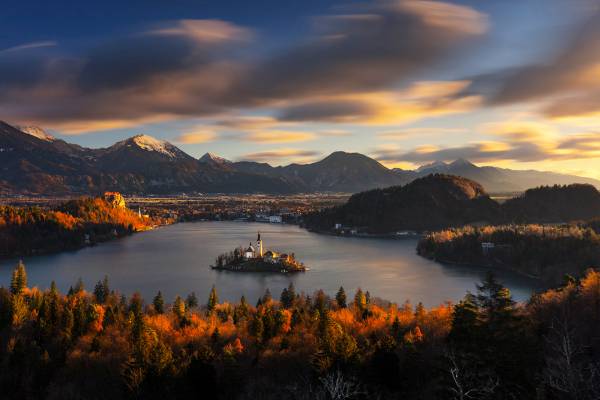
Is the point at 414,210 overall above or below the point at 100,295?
above

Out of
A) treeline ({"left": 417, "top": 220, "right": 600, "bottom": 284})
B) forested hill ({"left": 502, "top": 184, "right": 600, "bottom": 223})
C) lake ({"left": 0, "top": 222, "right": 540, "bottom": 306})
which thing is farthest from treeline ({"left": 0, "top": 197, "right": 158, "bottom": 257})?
forested hill ({"left": 502, "top": 184, "right": 600, "bottom": 223})

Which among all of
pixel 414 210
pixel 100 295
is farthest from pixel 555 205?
pixel 100 295

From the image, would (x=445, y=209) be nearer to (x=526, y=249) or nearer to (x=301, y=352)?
(x=526, y=249)

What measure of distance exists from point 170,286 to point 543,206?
81004mm

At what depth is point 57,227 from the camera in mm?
77312

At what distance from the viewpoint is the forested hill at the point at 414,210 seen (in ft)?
332

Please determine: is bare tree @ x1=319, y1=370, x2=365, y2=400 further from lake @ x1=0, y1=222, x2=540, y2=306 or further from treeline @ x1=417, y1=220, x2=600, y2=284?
treeline @ x1=417, y1=220, x2=600, y2=284

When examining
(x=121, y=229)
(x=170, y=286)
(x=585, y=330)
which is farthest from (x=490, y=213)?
(x=585, y=330)

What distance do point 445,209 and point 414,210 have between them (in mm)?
6210

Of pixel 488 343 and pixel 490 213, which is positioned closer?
pixel 488 343

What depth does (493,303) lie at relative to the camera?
15578 mm

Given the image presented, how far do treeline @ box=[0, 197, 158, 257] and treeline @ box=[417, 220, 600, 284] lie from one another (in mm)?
46589

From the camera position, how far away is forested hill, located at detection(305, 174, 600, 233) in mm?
99875

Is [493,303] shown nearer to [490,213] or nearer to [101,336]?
[101,336]
